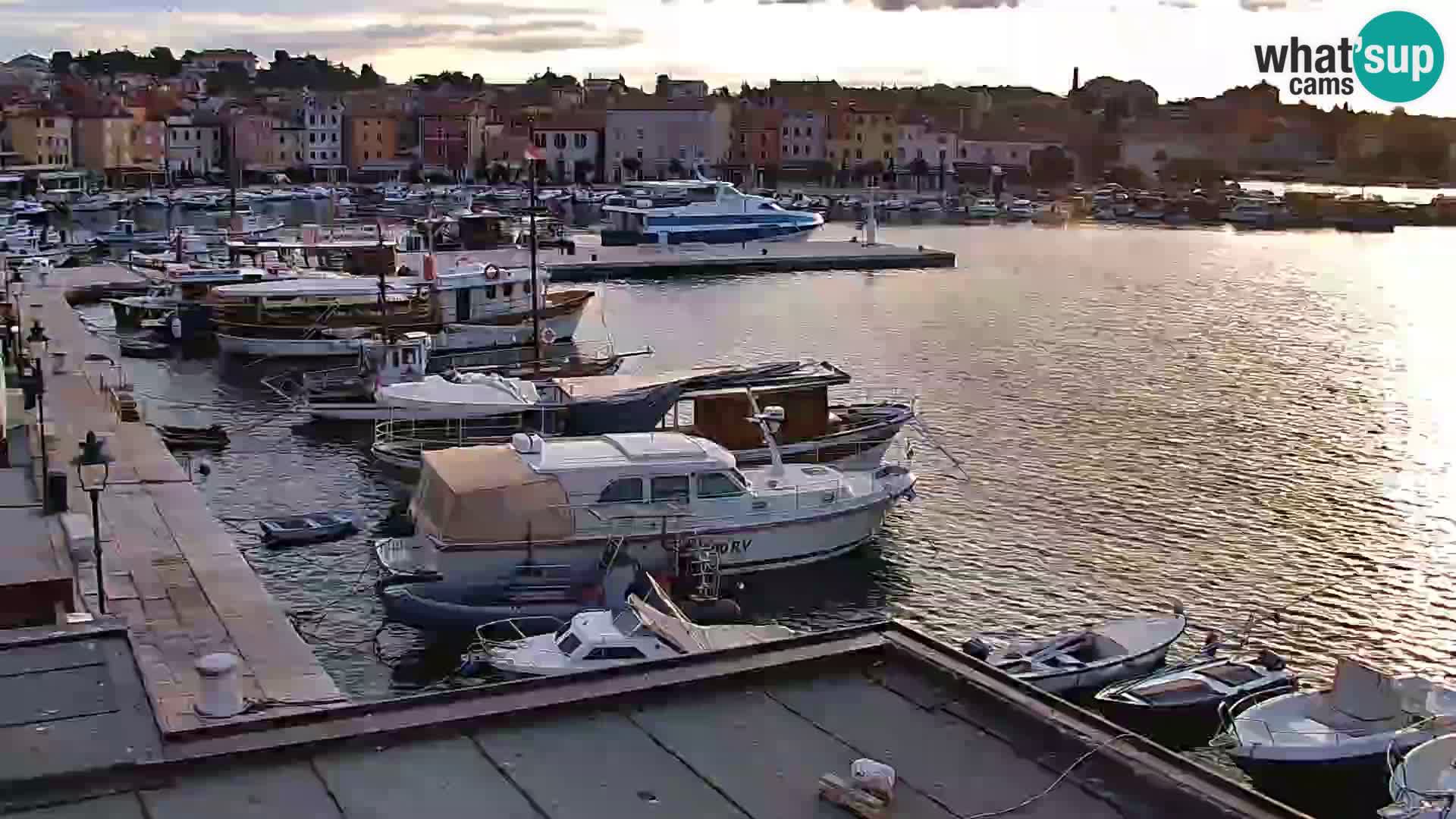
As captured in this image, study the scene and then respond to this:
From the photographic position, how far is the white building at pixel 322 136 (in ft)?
315

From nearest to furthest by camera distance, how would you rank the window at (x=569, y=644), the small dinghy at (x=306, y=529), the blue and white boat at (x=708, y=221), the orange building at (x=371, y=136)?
the window at (x=569, y=644), the small dinghy at (x=306, y=529), the blue and white boat at (x=708, y=221), the orange building at (x=371, y=136)

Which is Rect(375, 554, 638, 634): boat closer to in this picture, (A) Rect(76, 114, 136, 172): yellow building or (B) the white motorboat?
(B) the white motorboat

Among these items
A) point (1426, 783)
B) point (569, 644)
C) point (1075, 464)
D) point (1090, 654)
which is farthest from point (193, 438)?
point (1426, 783)

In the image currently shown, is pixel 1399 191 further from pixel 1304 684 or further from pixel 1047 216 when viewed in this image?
pixel 1304 684

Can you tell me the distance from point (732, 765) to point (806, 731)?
1.19 feet

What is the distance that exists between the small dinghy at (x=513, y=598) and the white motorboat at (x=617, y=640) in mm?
893

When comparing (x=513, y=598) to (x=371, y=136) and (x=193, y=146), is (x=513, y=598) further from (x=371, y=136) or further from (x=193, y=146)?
(x=193, y=146)

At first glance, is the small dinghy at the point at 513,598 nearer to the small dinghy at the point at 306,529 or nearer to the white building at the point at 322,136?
the small dinghy at the point at 306,529

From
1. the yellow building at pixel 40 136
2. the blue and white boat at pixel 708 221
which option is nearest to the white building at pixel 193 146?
the yellow building at pixel 40 136

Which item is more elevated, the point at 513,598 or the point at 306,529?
the point at 306,529

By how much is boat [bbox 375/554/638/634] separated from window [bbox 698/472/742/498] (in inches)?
45.1

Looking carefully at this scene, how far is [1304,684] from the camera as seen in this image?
1316 centimetres

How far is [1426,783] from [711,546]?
278 inches

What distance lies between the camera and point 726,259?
52.5m
